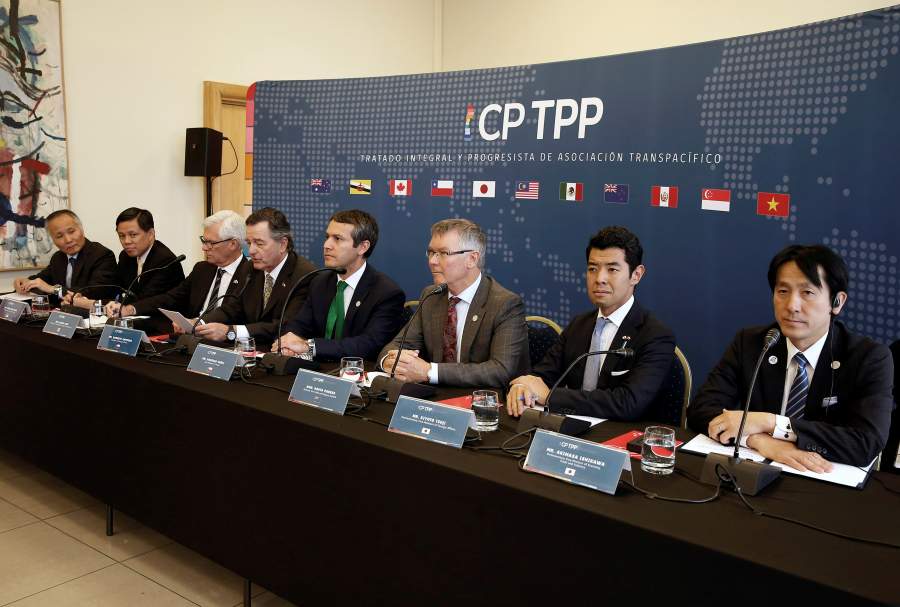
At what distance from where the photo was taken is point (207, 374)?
2.39m

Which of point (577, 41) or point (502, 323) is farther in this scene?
point (577, 41)

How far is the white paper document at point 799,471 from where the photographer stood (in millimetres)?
1558

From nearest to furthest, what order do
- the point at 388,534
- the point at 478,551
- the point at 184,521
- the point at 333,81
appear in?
the point at 478,551 < the point at 388,534 < the point at 184,521 < the point at 333,81

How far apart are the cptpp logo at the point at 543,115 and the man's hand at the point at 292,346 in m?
1.62

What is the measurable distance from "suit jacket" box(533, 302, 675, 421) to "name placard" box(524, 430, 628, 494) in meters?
0.52

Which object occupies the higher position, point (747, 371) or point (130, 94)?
point (130, 94)

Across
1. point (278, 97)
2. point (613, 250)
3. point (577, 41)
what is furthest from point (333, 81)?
point (613, 250)

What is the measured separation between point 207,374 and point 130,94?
3.50 meters

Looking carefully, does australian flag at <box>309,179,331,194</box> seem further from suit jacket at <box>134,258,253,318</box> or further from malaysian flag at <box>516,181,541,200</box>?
malaysian flag at <box>516,181,541,200</box>

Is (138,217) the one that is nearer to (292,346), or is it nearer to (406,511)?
(292,346)

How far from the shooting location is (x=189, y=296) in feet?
13.3

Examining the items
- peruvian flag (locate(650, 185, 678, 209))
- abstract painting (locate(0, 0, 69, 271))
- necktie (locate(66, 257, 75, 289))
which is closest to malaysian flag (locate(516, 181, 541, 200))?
peruvian flag (locate(650, 185, 678, 209))

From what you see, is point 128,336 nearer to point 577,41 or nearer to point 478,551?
point 478,551

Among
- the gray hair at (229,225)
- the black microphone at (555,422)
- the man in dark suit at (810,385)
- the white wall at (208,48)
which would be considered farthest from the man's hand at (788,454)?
the white wall at (208,48)
